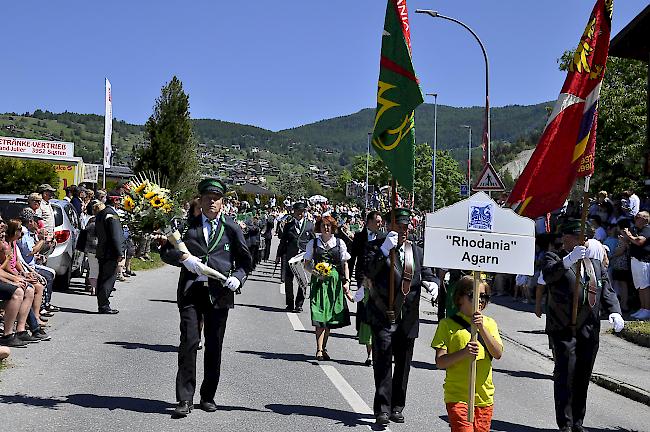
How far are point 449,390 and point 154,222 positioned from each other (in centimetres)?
375

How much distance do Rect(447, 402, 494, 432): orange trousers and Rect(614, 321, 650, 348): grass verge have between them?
886 cm

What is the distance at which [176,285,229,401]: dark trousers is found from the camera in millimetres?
7926

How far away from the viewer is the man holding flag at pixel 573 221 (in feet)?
25.8

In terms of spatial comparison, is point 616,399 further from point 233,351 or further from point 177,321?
point 177,321

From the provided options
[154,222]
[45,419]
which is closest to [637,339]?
[154,222]

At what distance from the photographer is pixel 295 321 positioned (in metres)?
15.6

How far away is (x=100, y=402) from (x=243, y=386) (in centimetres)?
169

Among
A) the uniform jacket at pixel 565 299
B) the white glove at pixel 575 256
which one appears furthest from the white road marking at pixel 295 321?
the white glove at pixel 575 256

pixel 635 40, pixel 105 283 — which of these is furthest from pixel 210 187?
pixel 635 40

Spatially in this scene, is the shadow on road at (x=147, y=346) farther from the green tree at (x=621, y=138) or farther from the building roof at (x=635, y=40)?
the green tree at (x=621, y=138)

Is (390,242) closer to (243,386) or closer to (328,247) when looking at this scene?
(243,386)

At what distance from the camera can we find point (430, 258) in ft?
20.6

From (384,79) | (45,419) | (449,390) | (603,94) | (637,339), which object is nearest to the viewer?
(449,390)

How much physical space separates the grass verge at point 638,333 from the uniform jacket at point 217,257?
26.4ft
